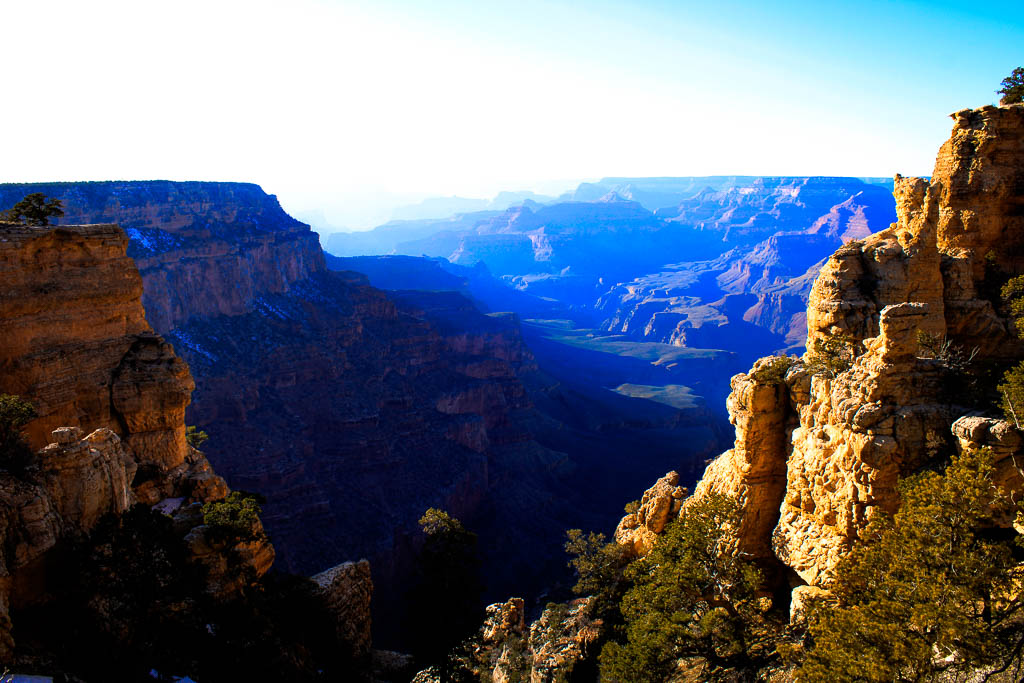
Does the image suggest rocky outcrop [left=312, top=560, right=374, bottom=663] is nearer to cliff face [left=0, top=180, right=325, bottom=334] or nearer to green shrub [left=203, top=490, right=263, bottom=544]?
green shrub [left=203, top=490, right=263, bottom=544]

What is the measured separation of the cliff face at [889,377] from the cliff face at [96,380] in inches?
624

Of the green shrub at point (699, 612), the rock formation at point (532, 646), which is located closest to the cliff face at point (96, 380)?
the rock formation at point (532, 646)

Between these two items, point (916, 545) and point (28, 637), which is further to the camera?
point (28, 637)

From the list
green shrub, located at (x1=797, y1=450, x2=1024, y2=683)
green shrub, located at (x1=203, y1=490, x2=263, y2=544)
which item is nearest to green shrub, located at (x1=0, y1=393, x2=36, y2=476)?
green shrub, located at (x1=203, y1=490, x2=263, y2=544)

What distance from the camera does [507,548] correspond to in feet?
164

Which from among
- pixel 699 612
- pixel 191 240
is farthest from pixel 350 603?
pixel 191 240

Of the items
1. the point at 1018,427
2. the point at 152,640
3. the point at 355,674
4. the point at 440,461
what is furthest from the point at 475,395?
Result: the point at 1018,427

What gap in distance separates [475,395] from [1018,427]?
5686cm

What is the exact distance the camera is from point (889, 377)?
14.6 meters

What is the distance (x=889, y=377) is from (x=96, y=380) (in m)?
22.7

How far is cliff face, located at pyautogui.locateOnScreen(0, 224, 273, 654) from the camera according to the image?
16.0 m

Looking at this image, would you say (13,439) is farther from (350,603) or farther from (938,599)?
(938,599)

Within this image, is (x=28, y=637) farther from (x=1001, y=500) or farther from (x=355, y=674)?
(x=1001, y=500)

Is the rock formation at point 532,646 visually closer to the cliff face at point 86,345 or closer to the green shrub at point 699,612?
the green shrub at point 699,612
